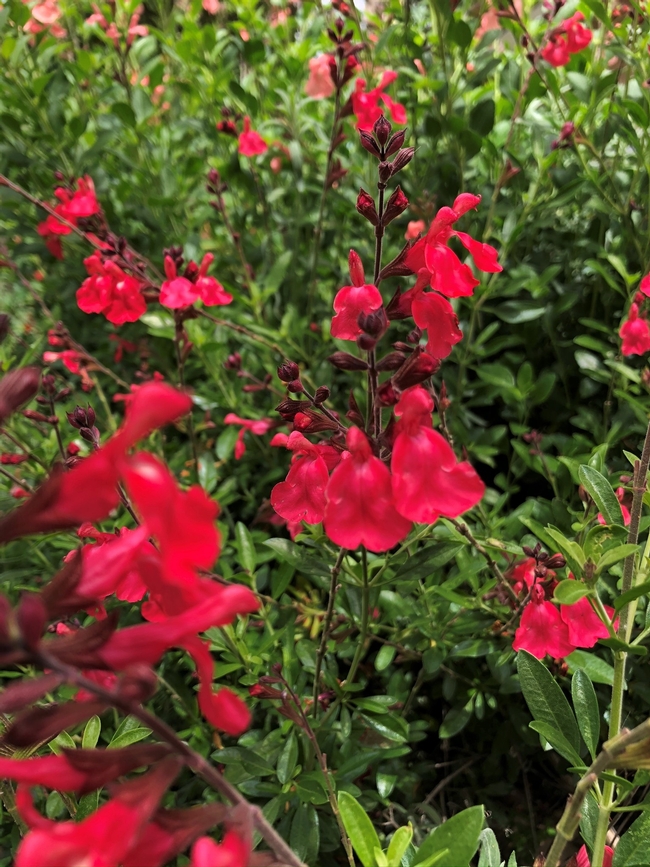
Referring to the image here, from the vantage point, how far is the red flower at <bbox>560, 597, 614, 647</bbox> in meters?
1.07

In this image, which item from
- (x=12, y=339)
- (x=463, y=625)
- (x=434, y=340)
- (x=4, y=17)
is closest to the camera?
(x=434, y=340)

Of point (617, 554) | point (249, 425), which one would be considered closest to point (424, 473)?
point (617, 554)

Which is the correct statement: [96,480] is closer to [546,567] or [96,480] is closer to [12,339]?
[546,567]

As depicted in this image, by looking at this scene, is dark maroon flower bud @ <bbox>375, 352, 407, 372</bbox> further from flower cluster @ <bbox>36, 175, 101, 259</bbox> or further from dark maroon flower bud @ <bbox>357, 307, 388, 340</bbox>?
flower cluster @ <bbox>36, 175, 101, 259</bbox>

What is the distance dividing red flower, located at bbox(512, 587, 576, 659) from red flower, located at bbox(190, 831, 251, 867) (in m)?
0.77

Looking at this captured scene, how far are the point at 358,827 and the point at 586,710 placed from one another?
41cm

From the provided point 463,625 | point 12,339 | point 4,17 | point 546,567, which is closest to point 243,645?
point 463,625

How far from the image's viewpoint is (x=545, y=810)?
1729 mm

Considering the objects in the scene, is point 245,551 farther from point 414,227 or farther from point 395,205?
point 414,227

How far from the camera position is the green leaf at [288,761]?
3.87ft

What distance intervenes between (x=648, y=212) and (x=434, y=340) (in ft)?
5.10

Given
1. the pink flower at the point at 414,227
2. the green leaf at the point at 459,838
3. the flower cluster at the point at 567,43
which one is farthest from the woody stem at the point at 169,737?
the flower cluster at the point at 567,43

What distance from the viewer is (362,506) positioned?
72 cm

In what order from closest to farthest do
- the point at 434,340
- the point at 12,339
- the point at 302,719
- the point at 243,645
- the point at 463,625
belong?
the point at 434,340 → the point at 302,719 → the point at 243,645 → the point at 463,625 → the point at 12,339
